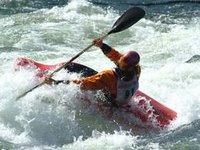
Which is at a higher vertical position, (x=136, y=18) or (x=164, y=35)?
(x=136, y=18)

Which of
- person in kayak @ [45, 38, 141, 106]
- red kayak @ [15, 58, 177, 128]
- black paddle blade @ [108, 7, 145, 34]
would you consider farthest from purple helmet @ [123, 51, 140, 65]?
black paddle blade @ [108, 7, 145, 34]

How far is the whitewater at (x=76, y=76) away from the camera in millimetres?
7176

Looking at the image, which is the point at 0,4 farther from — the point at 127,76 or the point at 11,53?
the point at 127,76

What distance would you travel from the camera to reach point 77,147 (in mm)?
6902

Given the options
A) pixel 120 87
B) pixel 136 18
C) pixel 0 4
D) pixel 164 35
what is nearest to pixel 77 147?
pixel 120 87

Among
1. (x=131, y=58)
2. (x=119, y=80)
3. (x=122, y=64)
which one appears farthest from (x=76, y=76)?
(x=131, y=58)

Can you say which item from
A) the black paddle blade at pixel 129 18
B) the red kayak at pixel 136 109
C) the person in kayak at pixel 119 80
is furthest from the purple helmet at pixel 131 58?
the black paddle blade at pixel 129 18

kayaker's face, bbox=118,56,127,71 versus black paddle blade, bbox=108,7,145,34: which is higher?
black paddle blade, bbox=108,7,145,34

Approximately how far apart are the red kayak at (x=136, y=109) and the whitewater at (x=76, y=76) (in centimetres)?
11

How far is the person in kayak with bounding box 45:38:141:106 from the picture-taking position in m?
7.25

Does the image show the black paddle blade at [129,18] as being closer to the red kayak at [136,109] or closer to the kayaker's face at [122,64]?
the red kayak at [136,109]

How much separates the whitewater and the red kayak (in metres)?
0.11

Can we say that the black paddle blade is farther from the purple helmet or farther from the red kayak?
the purple helmet

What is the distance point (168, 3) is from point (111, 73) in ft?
29.0
